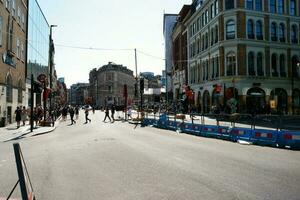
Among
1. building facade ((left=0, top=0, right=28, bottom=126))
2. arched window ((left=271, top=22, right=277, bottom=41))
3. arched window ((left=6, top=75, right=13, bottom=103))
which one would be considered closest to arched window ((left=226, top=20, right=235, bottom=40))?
arched window ((left=271, top=22, right=277, bottom=41))

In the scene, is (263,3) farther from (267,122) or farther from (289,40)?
(267,122)

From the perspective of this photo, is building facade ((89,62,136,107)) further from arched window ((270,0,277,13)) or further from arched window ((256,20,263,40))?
arched window ((270,0,277,13))

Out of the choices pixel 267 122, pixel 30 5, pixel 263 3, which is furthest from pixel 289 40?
pixel 30 5

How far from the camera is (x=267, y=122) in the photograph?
21.7 metres

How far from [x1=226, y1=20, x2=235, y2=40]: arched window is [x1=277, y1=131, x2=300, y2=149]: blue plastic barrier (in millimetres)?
31779

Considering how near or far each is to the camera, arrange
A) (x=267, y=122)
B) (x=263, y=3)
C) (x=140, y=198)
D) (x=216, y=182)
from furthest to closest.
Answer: (x=263, y=3) → (x=267, y=122) → (x=216, y=182) → (x=140, y=198)

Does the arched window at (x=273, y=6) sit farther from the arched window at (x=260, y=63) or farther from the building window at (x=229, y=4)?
the arched window at (x=260, y=63)

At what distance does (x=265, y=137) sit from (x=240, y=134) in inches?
74.5

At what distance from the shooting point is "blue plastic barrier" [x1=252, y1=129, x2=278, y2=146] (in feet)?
53.2

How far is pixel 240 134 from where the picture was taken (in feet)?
60.4

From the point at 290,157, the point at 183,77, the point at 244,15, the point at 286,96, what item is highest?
the point at 244,15

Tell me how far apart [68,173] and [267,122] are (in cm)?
1536

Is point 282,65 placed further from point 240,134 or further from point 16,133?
point 16,133

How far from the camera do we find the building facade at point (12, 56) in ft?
95.0
